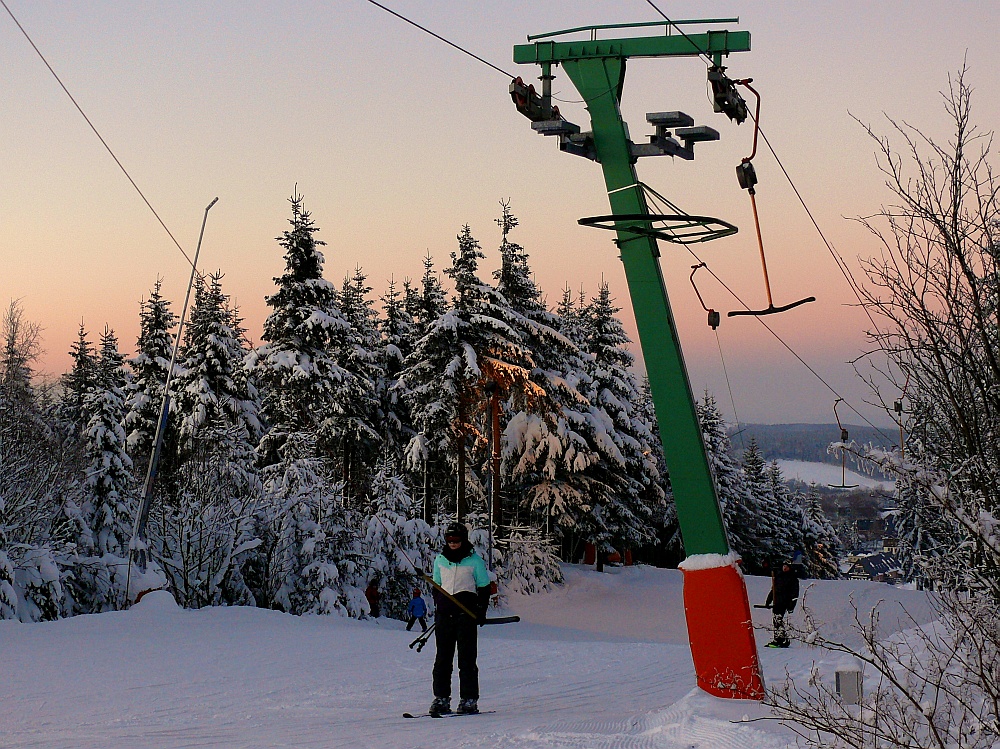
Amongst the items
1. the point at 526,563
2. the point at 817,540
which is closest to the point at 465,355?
the point at 526,563

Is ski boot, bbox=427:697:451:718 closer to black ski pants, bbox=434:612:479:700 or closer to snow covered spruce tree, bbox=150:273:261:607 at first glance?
black ski pants, bbox=434:612:479:700

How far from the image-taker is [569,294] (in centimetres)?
4647

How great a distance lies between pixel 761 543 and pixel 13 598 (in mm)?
46614

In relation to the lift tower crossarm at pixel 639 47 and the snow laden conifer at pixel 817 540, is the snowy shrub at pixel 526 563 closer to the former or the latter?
the lift tower crossarm at pixel 639 47

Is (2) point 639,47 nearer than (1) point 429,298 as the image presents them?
Yes

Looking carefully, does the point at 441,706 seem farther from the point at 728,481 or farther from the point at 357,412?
the point at 728,481

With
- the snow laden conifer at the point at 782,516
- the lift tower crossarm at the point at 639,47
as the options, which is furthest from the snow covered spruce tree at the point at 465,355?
the snow laden conifer at the point at 782,516

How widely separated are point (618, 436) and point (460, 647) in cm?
2990

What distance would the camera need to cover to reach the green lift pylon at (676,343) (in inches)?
330

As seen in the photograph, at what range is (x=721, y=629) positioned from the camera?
27.6 feet

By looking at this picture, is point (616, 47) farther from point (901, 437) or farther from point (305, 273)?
point (305, 273)

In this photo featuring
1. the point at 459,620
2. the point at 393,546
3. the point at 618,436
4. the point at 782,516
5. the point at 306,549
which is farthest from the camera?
the point at 782,516

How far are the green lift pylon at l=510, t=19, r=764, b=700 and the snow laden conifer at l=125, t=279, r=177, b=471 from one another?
31.5 m

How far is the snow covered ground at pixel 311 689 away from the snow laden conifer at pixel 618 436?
21.5 metres
